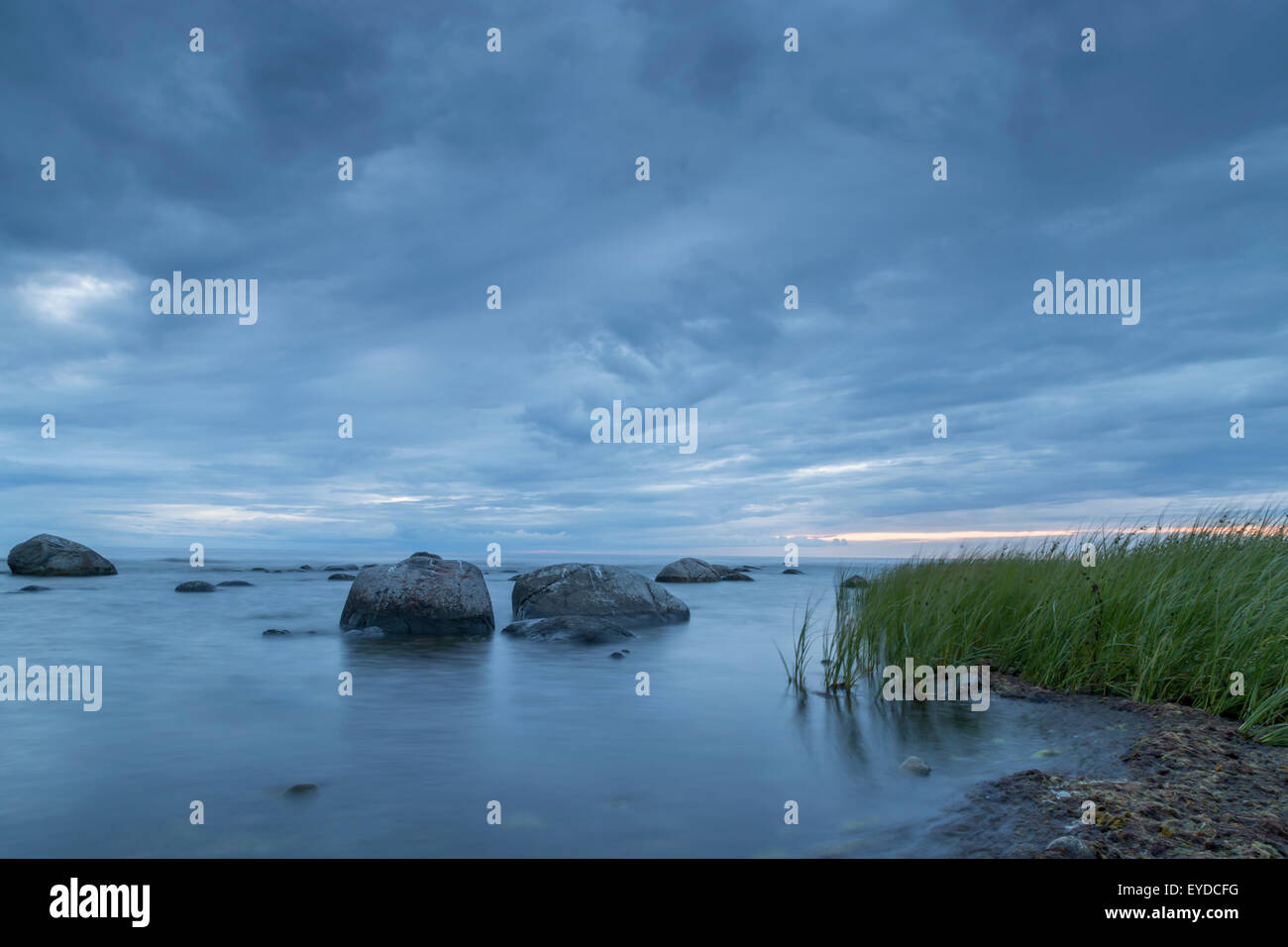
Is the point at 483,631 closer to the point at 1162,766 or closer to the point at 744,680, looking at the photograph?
the point at 744,680

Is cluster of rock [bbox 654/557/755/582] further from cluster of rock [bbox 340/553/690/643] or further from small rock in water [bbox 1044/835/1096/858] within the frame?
small rock in water [bbox 1044/835/1096/858]

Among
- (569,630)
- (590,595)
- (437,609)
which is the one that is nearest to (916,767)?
(569,630)

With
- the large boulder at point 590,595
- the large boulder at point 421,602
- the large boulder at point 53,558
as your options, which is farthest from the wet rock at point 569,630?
the large boulder at point 53,558

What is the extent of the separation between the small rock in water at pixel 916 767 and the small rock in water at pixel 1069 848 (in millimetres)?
1611

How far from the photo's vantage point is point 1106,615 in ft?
25.9

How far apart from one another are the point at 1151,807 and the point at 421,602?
1124cm

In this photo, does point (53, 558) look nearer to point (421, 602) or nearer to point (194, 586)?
point (194, 586)

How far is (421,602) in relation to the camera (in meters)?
12.8

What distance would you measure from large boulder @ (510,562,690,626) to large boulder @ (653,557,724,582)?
13.4 m

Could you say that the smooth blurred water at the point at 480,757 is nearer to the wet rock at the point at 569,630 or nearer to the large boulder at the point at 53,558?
the wet rock at the point at 569,630

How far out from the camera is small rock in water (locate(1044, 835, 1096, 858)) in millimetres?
3506

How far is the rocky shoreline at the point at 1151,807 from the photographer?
3604mm

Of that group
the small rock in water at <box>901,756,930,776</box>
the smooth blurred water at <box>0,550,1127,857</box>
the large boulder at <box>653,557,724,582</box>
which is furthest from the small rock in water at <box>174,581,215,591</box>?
the small rock in water at <box>901,756,930,776</box>
